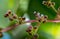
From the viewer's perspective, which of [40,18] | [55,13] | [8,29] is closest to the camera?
[40,18]

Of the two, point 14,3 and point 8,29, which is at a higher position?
point 14,3

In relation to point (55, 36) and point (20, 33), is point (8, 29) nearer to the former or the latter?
point (20, 33)

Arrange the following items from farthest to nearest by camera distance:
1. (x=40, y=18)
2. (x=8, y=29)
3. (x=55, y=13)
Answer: (x=55, y=13)
(x=8, y=29)
(x=40, y=18)

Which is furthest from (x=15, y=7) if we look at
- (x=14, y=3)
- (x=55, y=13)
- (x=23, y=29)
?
(x=55, y=13)

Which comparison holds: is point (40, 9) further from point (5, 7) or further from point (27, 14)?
point (5, 7)

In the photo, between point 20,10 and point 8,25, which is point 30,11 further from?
point 8,25

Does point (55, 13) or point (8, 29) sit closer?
point (8, 29)

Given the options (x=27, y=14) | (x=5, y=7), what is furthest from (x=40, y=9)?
(x=5, y=7)
